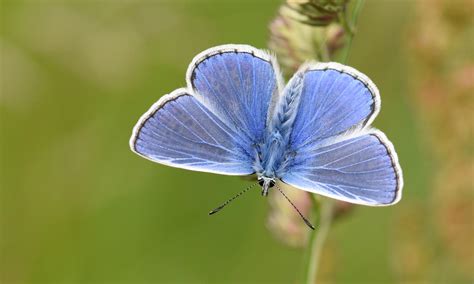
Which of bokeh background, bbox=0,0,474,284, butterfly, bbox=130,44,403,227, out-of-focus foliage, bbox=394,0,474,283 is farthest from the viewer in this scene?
bokeh background, bbox=0,0,474,284

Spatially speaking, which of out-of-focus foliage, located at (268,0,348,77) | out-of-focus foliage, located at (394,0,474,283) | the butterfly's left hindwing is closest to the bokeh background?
out-of-focus foliage, located at (394,0,474,283)

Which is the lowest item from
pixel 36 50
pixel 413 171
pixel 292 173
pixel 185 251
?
pixel 185 251

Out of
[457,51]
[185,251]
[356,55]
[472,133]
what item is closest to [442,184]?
[472,133]

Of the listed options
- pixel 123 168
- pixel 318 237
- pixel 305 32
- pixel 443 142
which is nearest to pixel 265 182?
pixel 318 237

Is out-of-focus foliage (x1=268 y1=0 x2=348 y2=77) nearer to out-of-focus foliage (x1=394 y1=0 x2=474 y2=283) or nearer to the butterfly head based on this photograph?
the butterfly head

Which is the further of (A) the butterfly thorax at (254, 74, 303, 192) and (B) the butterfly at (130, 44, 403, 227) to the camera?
(A) the butterfly thorax at (254, 74, 303, 192)

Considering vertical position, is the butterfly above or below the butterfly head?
above

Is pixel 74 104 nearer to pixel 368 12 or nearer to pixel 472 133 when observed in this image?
pixel 368 12

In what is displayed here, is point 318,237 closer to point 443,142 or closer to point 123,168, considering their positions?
point 443,142
